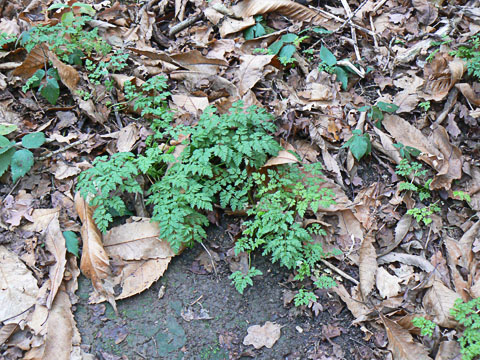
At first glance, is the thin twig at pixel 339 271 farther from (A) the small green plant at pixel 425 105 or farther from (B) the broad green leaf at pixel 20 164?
(B) the broad green leaf at pixel 20 164

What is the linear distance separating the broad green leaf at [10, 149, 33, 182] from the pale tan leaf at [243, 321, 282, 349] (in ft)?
6.68

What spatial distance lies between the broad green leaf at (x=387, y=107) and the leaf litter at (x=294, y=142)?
24 millimetres

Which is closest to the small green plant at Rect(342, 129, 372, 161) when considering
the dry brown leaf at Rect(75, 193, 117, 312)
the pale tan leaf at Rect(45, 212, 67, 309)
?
the dry brown leaf at Rect(75, 193, 117, 312)

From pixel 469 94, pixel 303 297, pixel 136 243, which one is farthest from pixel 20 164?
pixel 469 94

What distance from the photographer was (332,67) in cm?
412

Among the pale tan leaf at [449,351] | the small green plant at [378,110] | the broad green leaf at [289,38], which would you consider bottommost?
the pale tan leaf at [449,351]

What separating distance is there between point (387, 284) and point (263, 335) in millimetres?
999

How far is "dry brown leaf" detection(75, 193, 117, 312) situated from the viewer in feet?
9.85

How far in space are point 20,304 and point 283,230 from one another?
1.84 metres

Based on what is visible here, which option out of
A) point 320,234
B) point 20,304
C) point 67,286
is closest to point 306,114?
point 320,234

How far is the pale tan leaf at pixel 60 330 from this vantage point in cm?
273

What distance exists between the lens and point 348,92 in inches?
163

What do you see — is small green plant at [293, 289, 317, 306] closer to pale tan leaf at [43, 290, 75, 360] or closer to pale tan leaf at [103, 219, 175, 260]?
pale tan leaf at [103, 219, 175, 260]

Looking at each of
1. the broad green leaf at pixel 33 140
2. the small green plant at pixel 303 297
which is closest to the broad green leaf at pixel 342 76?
the small green plant at pixel 303 297
